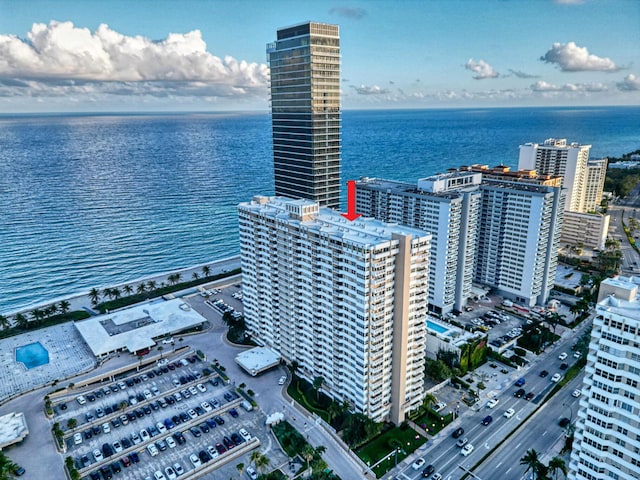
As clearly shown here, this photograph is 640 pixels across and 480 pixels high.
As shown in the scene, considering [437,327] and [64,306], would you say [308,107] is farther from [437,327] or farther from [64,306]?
[64,306]

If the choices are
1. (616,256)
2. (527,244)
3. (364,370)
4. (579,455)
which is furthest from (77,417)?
(616,256)

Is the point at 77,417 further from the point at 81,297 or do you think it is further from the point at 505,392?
the point at 505,392

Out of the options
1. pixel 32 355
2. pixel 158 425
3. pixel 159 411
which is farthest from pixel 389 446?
pixel 32 355

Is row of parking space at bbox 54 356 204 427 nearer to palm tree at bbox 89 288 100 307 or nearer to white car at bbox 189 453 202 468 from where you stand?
white car at bbox 189 453 202 468

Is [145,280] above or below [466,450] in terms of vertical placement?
above

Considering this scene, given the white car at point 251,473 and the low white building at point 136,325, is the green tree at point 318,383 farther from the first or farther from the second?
the low white building at point 136,325

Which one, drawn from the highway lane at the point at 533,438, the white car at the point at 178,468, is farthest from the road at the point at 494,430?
the white car at the point at 178,468
